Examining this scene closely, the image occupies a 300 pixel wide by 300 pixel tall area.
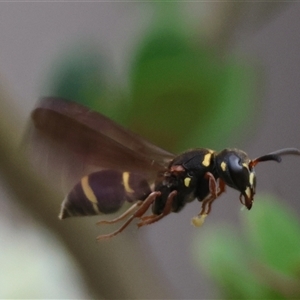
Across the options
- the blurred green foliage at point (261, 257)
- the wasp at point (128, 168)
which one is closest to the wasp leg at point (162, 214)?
the wasp at point (128, 168)

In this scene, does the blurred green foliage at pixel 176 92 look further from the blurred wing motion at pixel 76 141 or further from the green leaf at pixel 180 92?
the blurred wing motion at pixel 76 141

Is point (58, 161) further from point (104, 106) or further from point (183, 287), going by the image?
point (183, 287)

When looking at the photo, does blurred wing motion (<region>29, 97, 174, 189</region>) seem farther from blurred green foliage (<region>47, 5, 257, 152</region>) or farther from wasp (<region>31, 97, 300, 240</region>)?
blurred green foliage (<region>47, 5, 257, 152</region>)

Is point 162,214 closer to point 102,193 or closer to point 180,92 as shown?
point 102,193

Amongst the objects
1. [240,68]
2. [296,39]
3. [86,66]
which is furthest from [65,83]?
[296,39]

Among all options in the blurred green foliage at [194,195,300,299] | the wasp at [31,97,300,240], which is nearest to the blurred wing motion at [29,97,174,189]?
the wasp at [31,97,300,240]

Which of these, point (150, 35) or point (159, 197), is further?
point (150, 35)
